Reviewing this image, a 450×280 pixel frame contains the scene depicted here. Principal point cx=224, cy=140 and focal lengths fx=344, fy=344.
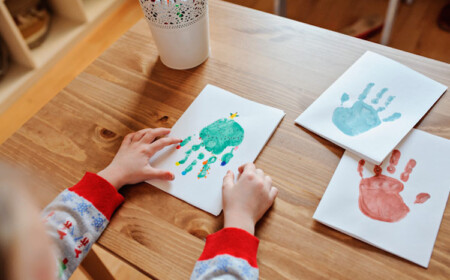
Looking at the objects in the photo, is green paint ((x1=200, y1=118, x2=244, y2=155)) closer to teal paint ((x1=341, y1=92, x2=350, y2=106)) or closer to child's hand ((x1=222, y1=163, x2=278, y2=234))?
child's hand ((x1=222, y1=163, x2=278, y2=234))

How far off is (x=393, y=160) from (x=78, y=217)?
21.7 inches

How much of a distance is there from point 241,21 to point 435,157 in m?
0.54

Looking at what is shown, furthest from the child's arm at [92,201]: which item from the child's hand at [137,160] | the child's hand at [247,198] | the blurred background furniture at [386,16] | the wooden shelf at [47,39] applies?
the wooden shelf at [47,39]

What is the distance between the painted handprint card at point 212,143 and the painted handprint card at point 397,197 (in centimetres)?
16

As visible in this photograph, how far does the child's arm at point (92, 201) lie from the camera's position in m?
0.56

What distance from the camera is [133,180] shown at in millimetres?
617

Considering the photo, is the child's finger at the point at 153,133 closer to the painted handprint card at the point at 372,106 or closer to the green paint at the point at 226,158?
the green paint at the point at 226,158

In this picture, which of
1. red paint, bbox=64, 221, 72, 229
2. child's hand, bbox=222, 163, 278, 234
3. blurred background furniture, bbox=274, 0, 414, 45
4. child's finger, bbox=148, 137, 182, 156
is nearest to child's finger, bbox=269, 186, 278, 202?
child's hand, bbox=222, 163, 278, 234

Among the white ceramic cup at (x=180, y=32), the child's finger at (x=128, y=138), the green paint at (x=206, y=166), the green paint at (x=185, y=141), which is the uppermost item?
the white ceramic cup at (x=180, y=32)

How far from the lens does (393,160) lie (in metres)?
0.61

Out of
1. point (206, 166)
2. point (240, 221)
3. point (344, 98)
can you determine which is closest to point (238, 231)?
point (240, 221)

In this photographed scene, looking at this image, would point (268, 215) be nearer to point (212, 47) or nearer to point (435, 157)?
point (435, 157)

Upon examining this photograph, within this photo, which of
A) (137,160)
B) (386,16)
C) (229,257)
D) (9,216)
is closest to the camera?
(9,216)

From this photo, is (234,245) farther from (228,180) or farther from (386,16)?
(386,16)
